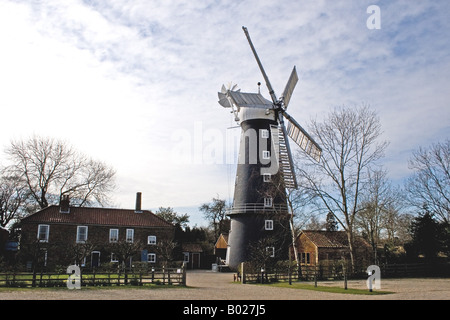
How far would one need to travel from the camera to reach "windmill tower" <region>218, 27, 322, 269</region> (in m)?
31.7

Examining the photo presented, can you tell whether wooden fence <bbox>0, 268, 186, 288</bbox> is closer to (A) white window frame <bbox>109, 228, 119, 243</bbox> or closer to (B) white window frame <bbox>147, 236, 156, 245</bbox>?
(A) white window frame <bbox>109, 228, 119, 243</bbox>

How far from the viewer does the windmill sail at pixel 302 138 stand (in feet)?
92.0

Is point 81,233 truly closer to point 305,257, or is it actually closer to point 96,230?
point 96,230

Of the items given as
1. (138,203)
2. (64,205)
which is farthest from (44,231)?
(138,203)

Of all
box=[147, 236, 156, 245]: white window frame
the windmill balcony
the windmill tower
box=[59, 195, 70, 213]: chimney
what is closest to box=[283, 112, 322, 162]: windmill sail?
the windmill tower

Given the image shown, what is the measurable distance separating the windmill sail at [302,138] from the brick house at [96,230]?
1393 centimetres

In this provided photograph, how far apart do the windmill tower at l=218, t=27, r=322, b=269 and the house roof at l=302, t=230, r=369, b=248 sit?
341 cm

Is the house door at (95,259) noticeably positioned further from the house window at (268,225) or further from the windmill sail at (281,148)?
the windmill sail at (281,148)

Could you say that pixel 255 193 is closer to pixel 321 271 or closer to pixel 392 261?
pixel 321 271

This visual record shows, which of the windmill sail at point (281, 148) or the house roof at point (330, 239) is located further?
the house roof at point (330, 239)

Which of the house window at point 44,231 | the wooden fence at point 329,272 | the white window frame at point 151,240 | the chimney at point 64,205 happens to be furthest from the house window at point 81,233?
the wooden fence at point 329,272

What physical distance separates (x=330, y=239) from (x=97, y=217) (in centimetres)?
2108

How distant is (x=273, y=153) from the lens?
3238 cm
